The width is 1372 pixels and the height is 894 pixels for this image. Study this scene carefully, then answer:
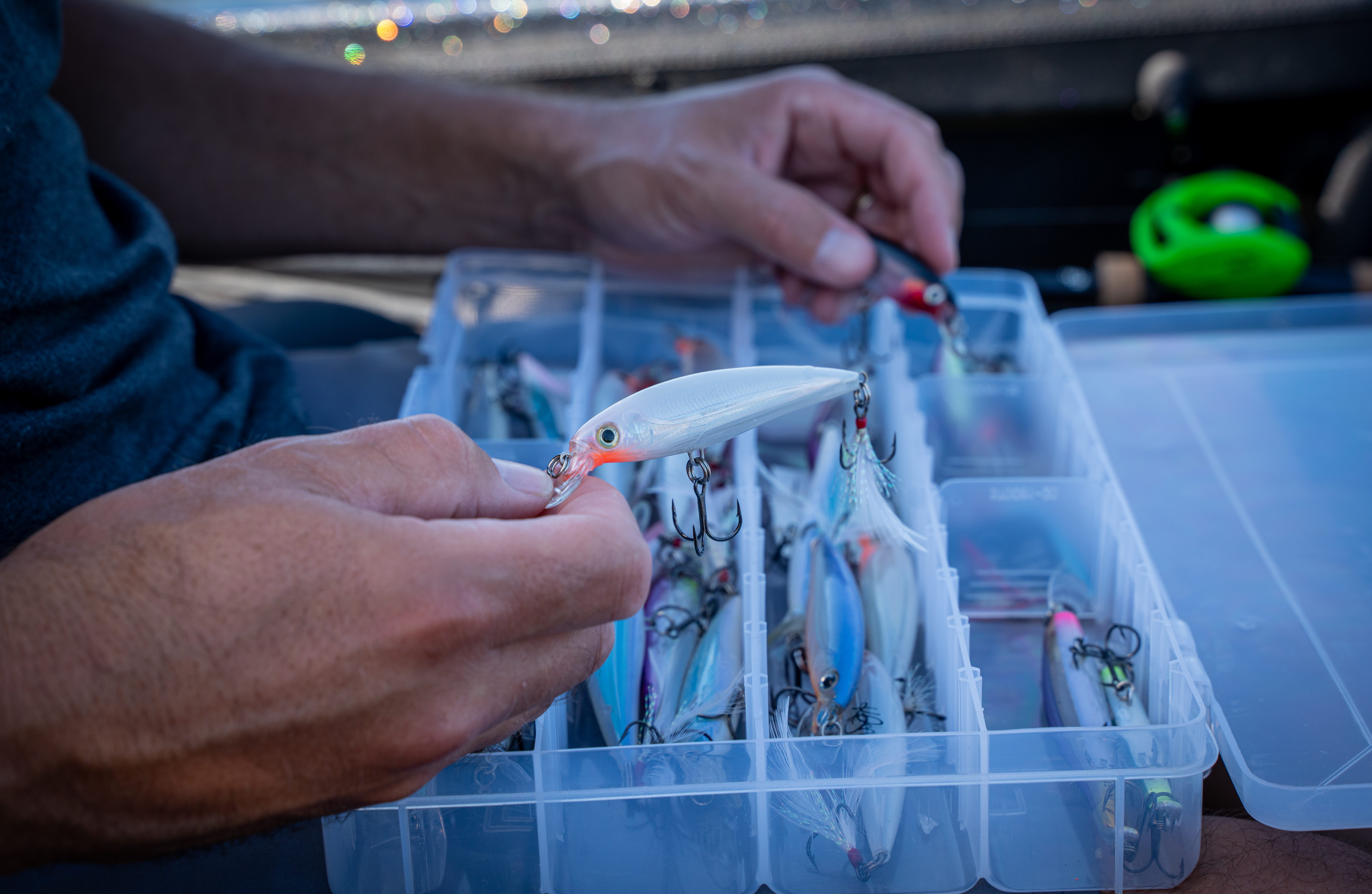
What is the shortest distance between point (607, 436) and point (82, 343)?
607 millimetres

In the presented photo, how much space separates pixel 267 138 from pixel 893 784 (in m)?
1.62

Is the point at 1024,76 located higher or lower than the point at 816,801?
higher

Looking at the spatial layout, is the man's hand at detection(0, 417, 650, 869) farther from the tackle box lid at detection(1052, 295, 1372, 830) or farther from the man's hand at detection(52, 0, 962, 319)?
the man's hand at detection(52, 0, 962, 319)

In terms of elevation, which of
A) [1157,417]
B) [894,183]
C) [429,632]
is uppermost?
[894,183]

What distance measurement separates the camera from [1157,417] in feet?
5.41

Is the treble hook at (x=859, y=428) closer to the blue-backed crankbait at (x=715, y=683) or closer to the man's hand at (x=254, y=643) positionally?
the blue-backed crankbait at (x=715, y=683)

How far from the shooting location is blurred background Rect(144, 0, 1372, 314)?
2650mm

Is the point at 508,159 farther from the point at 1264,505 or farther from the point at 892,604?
the point at 1264,505

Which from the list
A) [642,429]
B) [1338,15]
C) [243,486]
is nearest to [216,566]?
[243,486]

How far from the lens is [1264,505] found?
1.43m

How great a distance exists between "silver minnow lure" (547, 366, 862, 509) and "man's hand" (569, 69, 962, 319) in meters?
0.71

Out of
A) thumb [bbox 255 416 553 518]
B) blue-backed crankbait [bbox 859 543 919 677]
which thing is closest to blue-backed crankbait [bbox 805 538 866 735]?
→ blue-backed crankbait [bbox 859 543 919 677]

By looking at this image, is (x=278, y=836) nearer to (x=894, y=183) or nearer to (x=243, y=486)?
(x=243, y=486)

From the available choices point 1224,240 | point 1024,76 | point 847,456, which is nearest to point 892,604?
point 847,456
